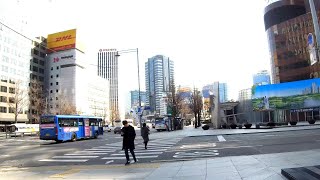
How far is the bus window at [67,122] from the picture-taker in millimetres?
34513

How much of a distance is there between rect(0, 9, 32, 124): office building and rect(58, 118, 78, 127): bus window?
213ft

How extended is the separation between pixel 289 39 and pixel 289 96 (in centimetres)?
2532

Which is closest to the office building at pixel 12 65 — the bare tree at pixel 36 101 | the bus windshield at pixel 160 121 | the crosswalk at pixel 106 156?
the bare tree at pixel 36 101

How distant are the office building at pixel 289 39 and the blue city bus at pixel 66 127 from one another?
5497cm

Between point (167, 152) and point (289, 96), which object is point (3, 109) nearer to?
point (289, 96)

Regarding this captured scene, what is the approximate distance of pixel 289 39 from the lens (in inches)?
3182

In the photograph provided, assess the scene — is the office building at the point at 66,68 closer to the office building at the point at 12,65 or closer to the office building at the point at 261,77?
the office building at the point at 12,65

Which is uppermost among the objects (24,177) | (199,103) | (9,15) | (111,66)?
(9,15)

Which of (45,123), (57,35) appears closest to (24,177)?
(45,123)

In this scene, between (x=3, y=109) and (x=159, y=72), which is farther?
(x=3, y=109)

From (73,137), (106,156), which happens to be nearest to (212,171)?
(106,156)

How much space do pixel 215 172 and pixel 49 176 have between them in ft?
18.6

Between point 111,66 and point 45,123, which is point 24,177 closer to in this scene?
point 45,123

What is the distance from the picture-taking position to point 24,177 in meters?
11.6
